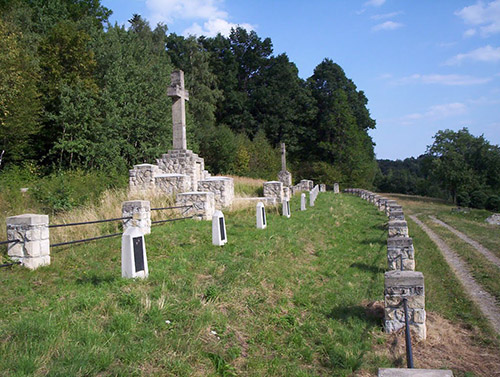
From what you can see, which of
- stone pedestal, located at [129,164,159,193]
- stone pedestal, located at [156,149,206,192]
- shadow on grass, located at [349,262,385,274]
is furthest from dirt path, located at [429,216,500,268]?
stone pedestal, located at [129,164,159,193]

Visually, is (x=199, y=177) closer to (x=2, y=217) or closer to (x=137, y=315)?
(x=2, y=217)

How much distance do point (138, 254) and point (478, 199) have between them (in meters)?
45.9

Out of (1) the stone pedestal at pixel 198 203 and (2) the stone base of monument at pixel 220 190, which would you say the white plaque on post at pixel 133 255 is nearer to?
(1) the stone pedestal at pixel 198 203

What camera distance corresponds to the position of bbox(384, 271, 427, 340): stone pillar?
212 inches

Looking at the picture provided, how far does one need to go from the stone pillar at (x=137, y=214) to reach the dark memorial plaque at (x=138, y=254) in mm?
3408

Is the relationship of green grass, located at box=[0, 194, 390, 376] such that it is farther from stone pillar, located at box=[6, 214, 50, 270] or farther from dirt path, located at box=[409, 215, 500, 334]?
dirt path, located at box=[409, 215, 500, 334]

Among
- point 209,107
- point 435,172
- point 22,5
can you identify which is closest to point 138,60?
point 22,5

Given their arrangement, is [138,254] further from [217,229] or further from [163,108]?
[163,108]

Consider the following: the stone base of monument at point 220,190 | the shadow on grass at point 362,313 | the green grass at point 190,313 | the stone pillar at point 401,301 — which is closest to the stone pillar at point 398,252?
the green grass at point 190,313

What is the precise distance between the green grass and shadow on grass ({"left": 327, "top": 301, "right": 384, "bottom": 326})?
2cm

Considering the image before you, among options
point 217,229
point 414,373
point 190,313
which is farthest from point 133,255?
point 414,373

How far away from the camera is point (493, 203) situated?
41.3 metres

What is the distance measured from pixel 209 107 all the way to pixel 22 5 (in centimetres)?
1878

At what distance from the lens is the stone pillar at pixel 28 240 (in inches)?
259
